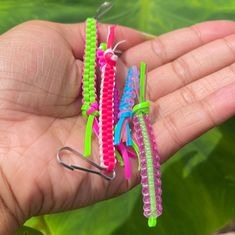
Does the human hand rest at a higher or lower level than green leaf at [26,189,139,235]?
higher

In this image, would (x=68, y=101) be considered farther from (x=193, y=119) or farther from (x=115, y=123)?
(x=193, y=119)

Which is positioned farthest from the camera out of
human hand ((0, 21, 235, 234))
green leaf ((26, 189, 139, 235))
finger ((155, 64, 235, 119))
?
green leaf ((26, 189, 139, 235))

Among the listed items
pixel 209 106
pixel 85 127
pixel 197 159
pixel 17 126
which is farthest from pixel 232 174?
pixel 17 126

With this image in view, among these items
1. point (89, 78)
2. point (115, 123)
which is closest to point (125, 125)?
point (115, 123)

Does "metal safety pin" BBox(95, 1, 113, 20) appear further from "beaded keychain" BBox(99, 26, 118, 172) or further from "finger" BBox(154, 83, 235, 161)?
"finger" BBox(154, 83, 235, 161)

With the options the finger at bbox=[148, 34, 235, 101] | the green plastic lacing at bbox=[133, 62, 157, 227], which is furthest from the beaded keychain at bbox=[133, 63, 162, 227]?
the finger at bbox=[148, 34, 235, 101]

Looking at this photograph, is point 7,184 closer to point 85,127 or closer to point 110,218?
point 85,127

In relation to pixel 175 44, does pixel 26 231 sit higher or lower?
lower

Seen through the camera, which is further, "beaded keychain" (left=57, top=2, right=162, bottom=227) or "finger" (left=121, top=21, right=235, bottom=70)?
"finger" (left=121, top=21, right=235, bottom=70)
